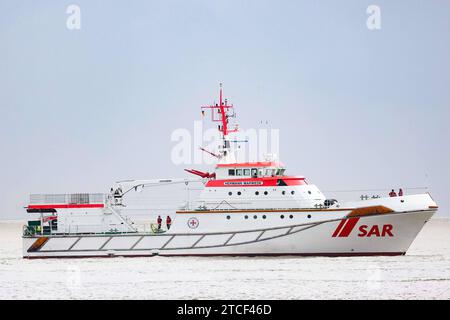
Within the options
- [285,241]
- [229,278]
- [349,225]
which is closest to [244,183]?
[285,241]

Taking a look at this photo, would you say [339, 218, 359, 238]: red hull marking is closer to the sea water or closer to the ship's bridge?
the sea water

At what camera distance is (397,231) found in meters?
35.4

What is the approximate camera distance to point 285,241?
3575 cm

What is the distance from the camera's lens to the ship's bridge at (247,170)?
121 feet

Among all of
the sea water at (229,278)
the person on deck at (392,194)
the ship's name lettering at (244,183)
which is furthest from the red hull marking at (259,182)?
the person on deck at (392,194)

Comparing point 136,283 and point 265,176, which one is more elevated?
point 265,176

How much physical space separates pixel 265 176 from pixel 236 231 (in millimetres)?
2952

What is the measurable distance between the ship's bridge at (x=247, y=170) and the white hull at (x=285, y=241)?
2.69m

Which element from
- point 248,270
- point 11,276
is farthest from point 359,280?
point 11,276

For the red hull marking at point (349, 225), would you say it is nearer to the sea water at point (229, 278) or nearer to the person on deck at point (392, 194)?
the sea water at point (229, 278)

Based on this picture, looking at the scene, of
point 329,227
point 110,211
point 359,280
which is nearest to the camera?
point 359,280

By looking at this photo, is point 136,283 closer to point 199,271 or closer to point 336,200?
point 199,271

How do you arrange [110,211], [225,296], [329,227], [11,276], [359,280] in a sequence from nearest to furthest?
[225,296] < [359,280] < [11,276] < [329,227] < [110,211]
